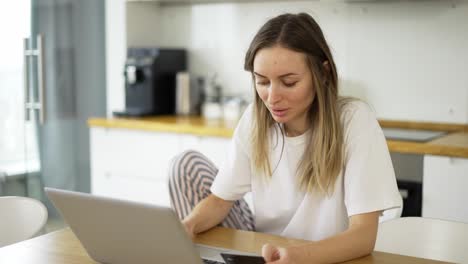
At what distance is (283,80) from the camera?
158cm

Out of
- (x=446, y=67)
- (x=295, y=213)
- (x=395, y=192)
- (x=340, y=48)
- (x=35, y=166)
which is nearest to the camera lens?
(x=395, y=192)

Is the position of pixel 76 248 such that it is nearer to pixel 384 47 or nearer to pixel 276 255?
pixel 276 255

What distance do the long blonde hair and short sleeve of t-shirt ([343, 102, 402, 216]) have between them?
4cm

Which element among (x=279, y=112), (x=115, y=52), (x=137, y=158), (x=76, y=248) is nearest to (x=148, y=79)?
(x=115, y=52)

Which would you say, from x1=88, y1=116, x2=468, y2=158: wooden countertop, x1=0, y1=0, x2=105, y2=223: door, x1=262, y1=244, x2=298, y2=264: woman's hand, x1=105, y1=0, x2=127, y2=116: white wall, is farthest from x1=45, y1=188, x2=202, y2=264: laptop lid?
x1=105, y1=0, x2=127, y2=116: white wall

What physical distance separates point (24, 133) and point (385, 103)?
1.77 m

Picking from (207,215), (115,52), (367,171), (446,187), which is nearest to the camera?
(367,171)

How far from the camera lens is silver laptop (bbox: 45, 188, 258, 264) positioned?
1208 mm

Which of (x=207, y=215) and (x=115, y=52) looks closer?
(x=207, y=215)

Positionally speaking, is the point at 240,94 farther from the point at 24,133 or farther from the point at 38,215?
the point at 38,215

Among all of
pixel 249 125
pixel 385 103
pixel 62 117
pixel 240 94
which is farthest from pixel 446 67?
pixel 62 117

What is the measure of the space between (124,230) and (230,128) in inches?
70.5

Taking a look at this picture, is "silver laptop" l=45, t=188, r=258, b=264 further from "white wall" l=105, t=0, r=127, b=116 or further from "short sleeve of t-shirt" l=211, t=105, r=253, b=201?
"white wall" l=105, t=0, r=127, b=116

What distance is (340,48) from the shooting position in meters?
3.27
